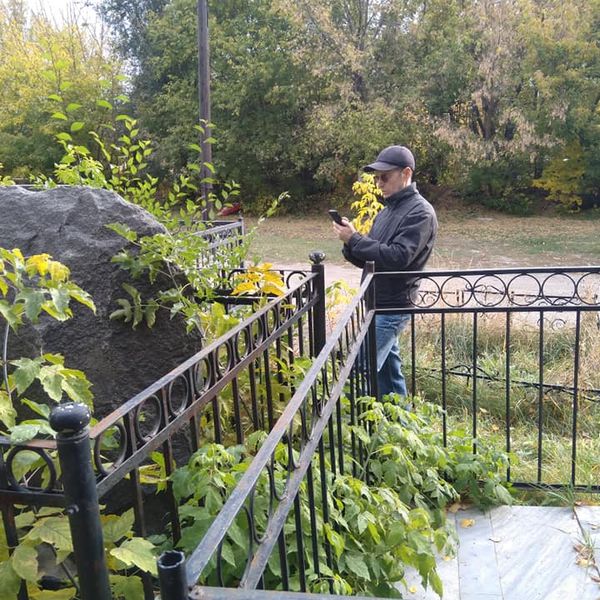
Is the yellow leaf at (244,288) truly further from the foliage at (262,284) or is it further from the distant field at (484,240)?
the distant field at (484,240)

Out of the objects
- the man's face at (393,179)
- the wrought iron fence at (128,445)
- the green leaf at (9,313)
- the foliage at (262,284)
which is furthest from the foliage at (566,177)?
the green leaf at (9,313)

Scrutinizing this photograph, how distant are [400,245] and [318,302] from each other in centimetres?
80

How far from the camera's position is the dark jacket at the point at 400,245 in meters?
3.71

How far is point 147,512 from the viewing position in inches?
91.7

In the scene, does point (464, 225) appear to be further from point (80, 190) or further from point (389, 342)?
point (80, 190)

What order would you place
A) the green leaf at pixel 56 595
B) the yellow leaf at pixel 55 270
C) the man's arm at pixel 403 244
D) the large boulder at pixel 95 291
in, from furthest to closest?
the man's arm at pixel 403 244 < the large boulder at pixel 95 291 < the yellow leaf at pixel 55 270 < the green leaf at pixel 56 595

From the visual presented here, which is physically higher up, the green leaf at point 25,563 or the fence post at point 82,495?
the fence post at point 82,495

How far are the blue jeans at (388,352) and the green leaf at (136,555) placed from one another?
2500 mm

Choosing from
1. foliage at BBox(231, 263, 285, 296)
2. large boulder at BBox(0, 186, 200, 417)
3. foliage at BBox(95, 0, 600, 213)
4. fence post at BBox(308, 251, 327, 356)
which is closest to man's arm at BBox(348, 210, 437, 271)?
fence post at BBox(308, 251, 327, 356)

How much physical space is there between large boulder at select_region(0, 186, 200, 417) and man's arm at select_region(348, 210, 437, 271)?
152cm

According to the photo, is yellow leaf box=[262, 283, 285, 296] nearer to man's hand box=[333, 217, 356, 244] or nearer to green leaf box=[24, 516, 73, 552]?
man's hand box=[333, 217, 356, 244]

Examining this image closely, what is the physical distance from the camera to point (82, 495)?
113 cm

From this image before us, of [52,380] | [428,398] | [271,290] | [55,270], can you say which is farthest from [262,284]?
[428,398]

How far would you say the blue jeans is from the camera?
12.3 ft
